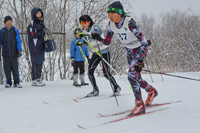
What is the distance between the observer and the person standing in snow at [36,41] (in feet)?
17.4

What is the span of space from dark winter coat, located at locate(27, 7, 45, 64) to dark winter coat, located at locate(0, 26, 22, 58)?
32 cm

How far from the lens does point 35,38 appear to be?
5.33 meters

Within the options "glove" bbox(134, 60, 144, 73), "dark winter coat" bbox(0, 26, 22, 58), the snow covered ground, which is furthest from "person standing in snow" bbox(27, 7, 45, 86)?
"glove" bbox(134, 60, 144, 73)

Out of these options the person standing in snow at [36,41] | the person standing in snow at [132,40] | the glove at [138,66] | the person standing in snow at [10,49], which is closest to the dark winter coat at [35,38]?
the person standing in snow at [36,41]

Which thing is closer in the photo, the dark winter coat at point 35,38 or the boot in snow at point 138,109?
the boot in snow at point 138,109

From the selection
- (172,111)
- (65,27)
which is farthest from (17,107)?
(65,27)

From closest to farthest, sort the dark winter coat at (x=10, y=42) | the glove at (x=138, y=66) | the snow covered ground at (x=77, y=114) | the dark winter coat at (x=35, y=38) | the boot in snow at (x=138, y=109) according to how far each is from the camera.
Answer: the snow covered ground at (x=77, y=114) → the boot in snow at (x=138, y=109) → the glove at (x=138, y=66) → the dark winter coat at (x=10, y=42) → the dark winter coat at (x=35, y=38)

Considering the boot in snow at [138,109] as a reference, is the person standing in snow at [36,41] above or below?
above

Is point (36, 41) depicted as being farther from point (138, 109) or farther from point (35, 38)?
point (138, 109)

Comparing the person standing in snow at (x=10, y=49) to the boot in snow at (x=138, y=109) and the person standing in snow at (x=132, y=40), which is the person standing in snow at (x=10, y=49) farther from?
the boot in snow at (x=138, y=109)

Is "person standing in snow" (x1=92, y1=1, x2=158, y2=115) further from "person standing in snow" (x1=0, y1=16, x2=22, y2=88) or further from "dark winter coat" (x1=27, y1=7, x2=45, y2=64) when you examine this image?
"person standing in snow" (x1=0, y1=16, x2=22, y2=88)

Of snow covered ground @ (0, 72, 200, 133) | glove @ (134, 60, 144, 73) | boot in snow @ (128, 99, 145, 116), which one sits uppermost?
glove @ (134, 60, 144, 73)

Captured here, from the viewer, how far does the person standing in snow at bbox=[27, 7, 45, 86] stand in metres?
5.30

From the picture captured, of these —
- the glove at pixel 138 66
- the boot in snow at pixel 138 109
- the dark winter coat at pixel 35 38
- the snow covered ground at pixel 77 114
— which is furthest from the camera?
the dark winter coat at pixel 35 38
